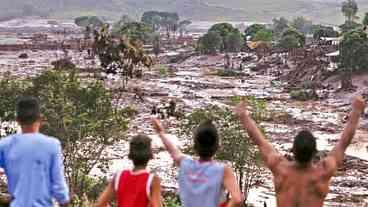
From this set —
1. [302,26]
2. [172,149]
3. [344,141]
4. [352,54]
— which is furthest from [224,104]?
[302,26]

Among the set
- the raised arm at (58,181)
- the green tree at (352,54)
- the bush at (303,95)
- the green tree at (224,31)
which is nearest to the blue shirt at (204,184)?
the raised arm at (58,181)

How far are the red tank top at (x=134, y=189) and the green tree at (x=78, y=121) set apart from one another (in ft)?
55.0

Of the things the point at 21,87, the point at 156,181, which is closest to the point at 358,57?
the point at 21,87

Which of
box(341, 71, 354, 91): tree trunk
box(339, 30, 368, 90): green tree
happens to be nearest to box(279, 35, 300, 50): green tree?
box(339, 30, 368, 90): green tree

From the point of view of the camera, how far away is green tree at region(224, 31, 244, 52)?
94.4 metres

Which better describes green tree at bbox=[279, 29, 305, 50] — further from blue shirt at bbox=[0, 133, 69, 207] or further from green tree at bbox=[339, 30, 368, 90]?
blue shirt at bbox=[0, 133, 69, 207]

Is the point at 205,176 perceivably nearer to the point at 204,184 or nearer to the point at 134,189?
the point at 204,184

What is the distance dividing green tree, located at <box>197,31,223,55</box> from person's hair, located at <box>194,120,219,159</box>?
86603 mm

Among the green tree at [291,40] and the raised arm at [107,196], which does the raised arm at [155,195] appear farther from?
the green tree at [291,40]

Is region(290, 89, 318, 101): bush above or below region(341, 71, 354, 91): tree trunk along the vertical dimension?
below

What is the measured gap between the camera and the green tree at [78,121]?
80.6 feet

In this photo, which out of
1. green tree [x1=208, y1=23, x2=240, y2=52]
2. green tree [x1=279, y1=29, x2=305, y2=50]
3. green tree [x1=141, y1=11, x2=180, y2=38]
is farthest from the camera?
green tree [x1=141, y1=11, x2=180, y2=38]

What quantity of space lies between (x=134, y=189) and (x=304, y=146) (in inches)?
58.3

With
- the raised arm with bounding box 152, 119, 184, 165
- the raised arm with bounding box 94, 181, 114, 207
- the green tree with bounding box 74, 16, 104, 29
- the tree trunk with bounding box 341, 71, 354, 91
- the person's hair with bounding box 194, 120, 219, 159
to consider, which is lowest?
the tree trunk with bounding box 341, 71, 354, 91
